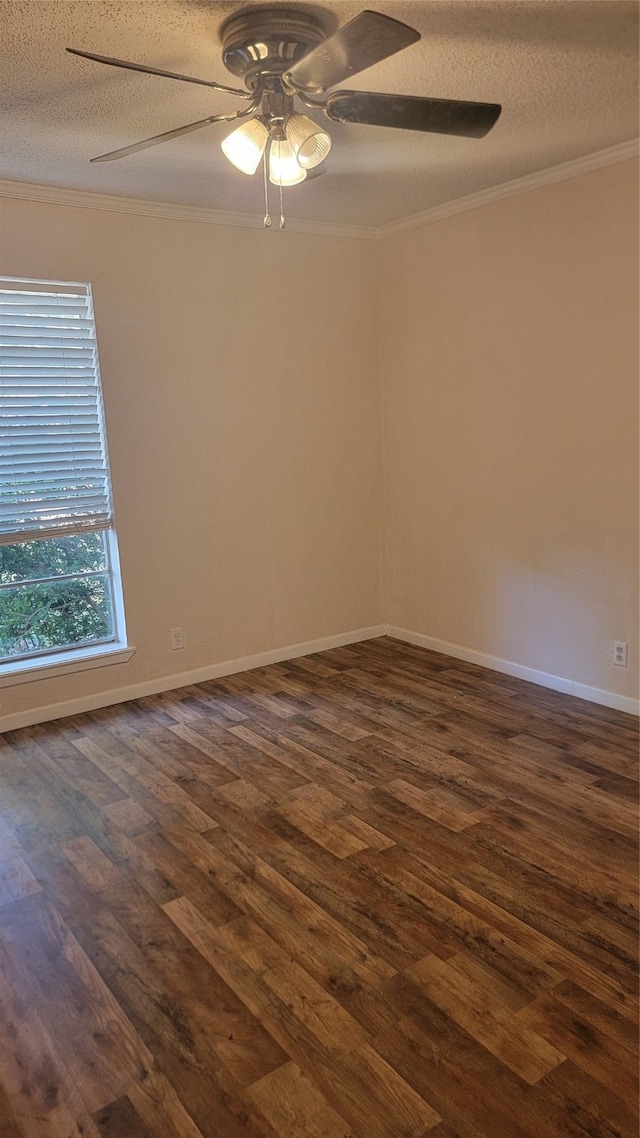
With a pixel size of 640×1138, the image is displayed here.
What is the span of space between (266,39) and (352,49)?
1.54 feet

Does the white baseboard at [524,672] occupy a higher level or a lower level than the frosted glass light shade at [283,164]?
lower

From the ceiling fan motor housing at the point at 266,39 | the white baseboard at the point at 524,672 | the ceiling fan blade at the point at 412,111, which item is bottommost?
the white baseboard at the point at 524,672

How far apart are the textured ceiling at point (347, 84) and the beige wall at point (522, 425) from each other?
1.29 ft

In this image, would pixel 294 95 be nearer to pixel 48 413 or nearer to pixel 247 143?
pixel 247 143

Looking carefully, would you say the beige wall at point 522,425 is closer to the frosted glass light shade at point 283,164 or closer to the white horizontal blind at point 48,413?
the frosted glass light shade at point 283,164

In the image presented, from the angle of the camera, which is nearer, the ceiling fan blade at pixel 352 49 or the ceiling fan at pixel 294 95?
the ceiling fan blade at pixel 352 49

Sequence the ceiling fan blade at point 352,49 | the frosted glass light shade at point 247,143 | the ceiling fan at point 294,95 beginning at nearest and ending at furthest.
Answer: the ceiling fan blade at point 352,49, the ceiling fan at point 294,95, the frosted glass light shade at point 247,143

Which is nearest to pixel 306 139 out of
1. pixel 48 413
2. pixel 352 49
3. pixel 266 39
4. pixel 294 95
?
pixel 294 95

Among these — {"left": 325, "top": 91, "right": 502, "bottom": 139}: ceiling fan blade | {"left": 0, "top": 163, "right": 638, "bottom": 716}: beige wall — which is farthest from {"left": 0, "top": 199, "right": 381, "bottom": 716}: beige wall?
{"left": 325, "top": 91, "right": 502, "bottom": 139}: ceiling fan blade

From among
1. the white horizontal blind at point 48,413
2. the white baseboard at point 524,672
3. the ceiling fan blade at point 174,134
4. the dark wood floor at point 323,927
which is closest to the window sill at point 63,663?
the dark wood floor at point 323,927

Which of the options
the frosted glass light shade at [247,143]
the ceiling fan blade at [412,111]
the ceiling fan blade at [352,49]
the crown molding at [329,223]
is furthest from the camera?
the crown molding at [329,223]

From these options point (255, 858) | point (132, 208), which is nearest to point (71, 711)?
point (255, 858)

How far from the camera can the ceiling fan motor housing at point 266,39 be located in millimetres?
2020

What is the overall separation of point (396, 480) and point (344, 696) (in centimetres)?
148
